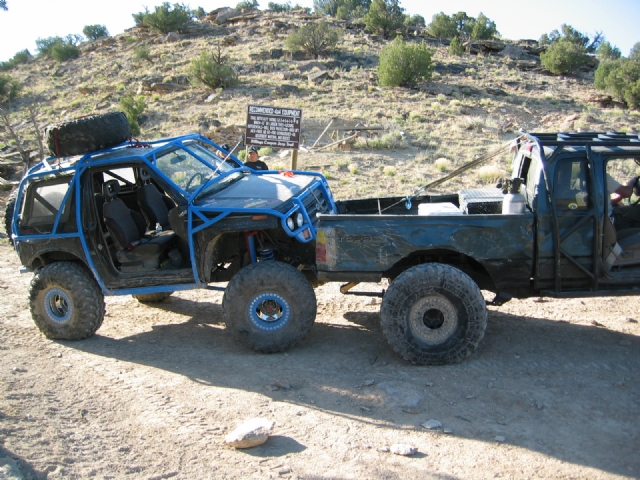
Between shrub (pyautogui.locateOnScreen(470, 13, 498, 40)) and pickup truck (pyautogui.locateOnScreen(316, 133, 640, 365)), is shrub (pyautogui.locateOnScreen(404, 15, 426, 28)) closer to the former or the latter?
shrub (pyautogui.locateOnScreen(470, 13, 498, 40))

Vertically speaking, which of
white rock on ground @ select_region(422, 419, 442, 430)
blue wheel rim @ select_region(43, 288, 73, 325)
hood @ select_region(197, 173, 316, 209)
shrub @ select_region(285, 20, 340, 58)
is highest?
shrub @ select_region(285, 20, 340, 58)

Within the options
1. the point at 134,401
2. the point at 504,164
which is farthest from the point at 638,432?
the point at 504,164

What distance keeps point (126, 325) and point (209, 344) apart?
1.40m

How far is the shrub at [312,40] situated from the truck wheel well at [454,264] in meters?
36.2

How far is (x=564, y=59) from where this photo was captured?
3647cm

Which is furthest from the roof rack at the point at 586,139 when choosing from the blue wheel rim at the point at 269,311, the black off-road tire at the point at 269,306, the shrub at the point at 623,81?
the shrub at the point at 623,81

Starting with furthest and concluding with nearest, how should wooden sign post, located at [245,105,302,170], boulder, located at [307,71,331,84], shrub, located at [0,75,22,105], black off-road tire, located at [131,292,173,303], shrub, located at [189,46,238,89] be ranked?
shrub, located at [0,75,22,105], shrub, located at [189,46,238,89], boulder, located at [307,71,331,84], wooden sign post, located at [245,105,302,170], black off-road tire, located at [131,292,173,303]

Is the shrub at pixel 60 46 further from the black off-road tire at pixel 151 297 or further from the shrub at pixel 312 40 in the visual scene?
the black off-road tire at pixel 151 297

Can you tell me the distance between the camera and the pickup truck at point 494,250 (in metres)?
5.35

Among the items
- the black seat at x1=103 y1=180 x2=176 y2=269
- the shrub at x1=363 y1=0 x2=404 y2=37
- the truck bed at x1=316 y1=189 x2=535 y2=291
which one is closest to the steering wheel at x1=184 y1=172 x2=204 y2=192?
the black seat at x1=103 y1=180 x2=176 y2=269

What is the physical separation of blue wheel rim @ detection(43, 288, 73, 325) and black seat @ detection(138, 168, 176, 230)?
1.29 metres

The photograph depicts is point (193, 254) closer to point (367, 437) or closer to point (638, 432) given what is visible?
point (367, 437)

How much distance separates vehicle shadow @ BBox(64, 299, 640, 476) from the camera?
432 cm

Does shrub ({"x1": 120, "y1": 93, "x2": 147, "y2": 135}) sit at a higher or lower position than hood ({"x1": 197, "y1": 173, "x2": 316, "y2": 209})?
higher
